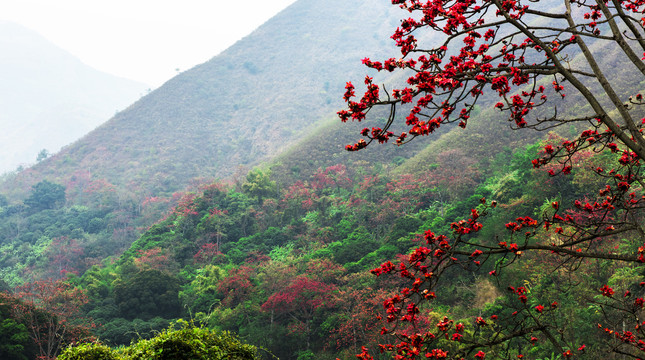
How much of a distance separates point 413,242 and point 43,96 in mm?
174841

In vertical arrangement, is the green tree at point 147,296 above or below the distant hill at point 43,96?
below

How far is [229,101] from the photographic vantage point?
55188mm

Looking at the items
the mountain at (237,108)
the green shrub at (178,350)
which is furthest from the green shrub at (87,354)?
the mountain at (237,108)

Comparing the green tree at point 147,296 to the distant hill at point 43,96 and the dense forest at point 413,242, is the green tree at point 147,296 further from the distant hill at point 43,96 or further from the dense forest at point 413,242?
the distant hill at point 43,96

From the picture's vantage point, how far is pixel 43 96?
146625 millimetres

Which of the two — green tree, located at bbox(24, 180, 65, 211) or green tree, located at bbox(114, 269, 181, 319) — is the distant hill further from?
green tree, located at bbox(114, 269, 181, 319)

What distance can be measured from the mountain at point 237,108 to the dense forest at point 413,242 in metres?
12.8

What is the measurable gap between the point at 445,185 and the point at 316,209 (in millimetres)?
6575

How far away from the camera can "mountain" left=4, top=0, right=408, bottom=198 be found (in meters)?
41.5

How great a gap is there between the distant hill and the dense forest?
110m

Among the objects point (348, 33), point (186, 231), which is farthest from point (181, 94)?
point (186, 231)

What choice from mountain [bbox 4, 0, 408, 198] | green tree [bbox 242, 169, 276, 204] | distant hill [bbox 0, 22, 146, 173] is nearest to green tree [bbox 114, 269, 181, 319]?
green tree [bbox 242, 169, 276, 204]

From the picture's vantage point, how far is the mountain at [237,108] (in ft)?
136

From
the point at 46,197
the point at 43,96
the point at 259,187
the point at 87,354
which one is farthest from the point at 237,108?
the point at 43,96
